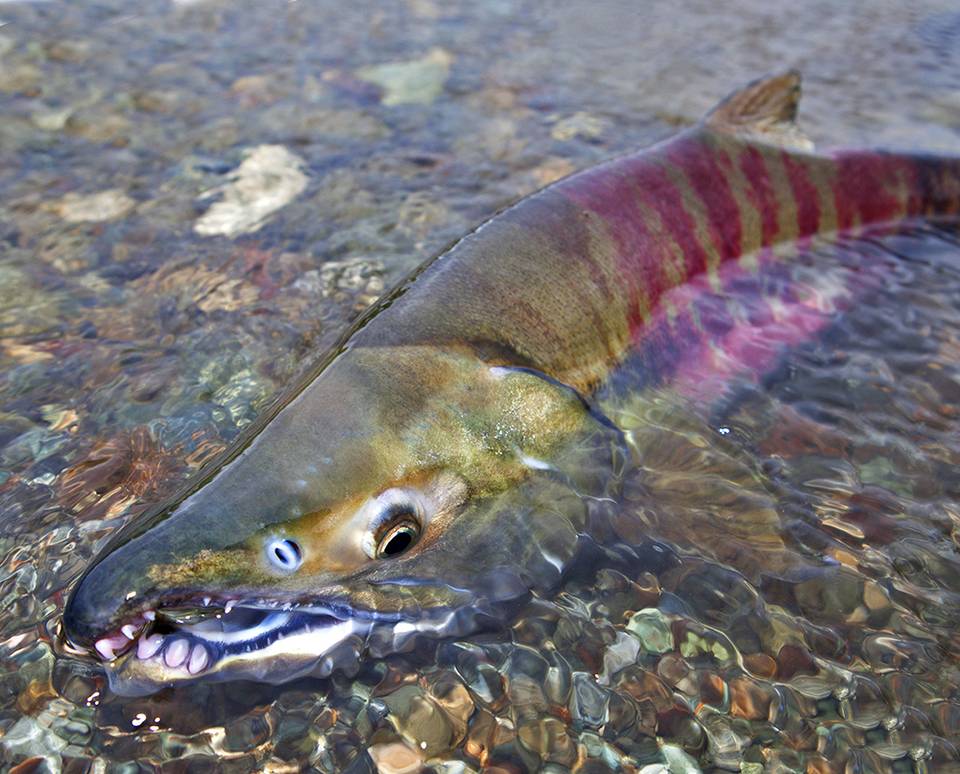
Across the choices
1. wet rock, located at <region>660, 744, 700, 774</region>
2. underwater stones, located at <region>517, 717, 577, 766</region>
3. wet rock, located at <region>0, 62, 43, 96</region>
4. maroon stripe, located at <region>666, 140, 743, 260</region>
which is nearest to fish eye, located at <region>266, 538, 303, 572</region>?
underwater stones, located at <region>517, 717, 577, 766</region>

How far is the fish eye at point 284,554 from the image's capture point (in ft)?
6.94

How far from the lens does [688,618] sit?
2.43m

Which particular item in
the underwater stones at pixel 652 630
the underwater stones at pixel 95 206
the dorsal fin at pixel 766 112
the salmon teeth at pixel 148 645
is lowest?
the underwater stones at pixel 652 630

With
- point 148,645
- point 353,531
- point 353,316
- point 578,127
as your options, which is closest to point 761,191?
point 578,127

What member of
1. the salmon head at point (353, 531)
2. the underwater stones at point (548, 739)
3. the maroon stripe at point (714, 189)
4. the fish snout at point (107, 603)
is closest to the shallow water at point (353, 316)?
the underwater stones at point (548, 739)

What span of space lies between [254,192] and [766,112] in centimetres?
266

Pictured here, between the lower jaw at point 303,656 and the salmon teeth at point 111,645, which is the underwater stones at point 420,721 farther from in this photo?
the salmon teeth at point 111,645

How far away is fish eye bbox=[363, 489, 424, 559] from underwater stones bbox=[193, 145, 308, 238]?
→ 96.7 inches

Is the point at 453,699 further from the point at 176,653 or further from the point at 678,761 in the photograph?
the point at 176,653

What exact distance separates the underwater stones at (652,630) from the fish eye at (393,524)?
2.13ft

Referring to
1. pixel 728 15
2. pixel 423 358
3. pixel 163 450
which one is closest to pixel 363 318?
pixel 423 358

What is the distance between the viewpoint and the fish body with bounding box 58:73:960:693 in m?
2.10

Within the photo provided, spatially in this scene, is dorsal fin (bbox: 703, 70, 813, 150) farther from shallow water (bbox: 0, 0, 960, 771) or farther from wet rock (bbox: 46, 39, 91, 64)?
wet rock (bbox: 46, 39, 91, 64)

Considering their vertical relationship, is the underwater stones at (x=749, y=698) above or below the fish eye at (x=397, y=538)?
below
